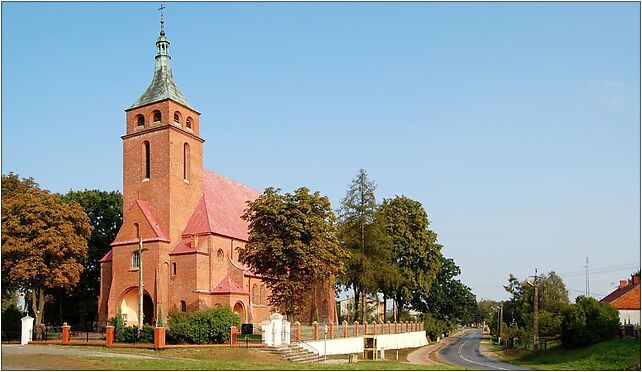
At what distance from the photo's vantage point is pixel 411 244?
2312 inches

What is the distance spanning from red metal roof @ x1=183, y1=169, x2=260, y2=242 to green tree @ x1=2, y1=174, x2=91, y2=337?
7.14m

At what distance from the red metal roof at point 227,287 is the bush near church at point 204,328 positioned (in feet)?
36.0

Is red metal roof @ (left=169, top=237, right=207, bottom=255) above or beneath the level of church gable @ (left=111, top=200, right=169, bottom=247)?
beneath

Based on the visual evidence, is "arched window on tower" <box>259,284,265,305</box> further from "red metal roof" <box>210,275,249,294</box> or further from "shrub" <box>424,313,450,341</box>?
"shrub" <box>424,313,450,341</box>

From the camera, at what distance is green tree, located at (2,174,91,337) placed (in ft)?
129

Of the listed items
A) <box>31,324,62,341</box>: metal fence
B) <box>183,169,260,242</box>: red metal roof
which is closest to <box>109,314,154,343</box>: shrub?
<box>31,324,62,341</box>: metal fence

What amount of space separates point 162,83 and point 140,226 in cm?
1019

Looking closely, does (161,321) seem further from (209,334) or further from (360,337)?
(360,337)

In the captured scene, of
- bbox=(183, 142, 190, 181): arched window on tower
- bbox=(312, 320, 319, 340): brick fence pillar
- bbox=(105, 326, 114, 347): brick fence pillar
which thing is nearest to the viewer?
bbox=(105, 326, 114, 347): brick fence pillar

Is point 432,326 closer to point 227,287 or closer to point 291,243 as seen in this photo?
point 227,287

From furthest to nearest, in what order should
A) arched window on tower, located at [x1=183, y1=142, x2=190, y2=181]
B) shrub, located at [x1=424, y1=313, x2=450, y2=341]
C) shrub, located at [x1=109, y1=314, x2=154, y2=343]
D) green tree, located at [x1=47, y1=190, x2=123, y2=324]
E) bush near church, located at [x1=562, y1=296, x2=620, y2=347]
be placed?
shrub, located at [x1=424, y1=313, x2=450, y2=341] < green tree, located at [x1=47, y1=190, x2=123, y2=324] < arched window on tower, located at [x1=183, y1=142, x2=190, y2=181] < bush near church, located at [x1=562, y1=296, x2=620, y2=347] < shrub, located at [x1=109, y1=314, x2=154, y2=343]

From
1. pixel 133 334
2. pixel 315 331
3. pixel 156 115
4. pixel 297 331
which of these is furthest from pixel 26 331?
pixel 156 115

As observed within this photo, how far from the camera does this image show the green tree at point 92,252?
168ft

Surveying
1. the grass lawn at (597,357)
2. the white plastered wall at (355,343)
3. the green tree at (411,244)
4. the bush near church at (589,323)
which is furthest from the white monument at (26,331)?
the green tree at (411,244)
